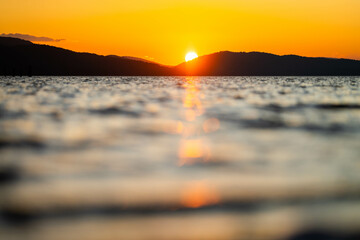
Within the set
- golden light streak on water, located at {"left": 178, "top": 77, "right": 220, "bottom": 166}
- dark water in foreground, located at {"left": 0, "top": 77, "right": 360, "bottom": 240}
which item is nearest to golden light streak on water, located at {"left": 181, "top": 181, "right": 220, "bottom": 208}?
dark water in foreground, located at {"left": 0, "top": 77, "right": 360, "bottom": 240}

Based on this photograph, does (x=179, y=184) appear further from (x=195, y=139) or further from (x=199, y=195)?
(x=195, y=139)

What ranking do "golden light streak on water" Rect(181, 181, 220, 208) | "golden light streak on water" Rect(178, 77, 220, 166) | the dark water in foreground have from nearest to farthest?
the dark water in foreground → "golden light streak on water" Rect(181, 181, 220, 208) → "golden light streak on water" Rect(178, 77, 220, 166)

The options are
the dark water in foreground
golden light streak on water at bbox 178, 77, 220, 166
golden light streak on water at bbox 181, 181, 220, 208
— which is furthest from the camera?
golden light streak on water at bbox 178, 77, 220, 166

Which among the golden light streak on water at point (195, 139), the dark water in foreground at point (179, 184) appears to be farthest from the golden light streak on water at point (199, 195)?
the golden light streak on water at point (195, 139)

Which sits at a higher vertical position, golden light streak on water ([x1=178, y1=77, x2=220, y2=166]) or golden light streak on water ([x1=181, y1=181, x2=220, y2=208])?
golden light streak on water ([x1=178, y1=77, x2=220, y2=166])

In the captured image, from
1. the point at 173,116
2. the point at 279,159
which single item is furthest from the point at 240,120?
the point at 279,159

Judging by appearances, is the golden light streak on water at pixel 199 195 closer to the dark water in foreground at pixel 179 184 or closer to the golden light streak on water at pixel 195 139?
the dark water in foreground at pixel 179 184

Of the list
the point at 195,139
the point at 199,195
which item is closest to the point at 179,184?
the point at 199,195

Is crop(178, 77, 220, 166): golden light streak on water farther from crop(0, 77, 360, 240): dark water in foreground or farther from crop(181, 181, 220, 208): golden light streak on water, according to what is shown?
crop(181, 181, 220, 208): golden light streak on water

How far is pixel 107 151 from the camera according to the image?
37.1ft

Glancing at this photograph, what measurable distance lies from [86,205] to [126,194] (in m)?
0.83

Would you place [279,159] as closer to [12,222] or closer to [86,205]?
[86,205]

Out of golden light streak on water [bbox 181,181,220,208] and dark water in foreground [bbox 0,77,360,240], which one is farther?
golden light streak on water [bbox 181,181,220,208]

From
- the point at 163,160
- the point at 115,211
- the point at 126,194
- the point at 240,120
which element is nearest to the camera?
the point at 115,211
